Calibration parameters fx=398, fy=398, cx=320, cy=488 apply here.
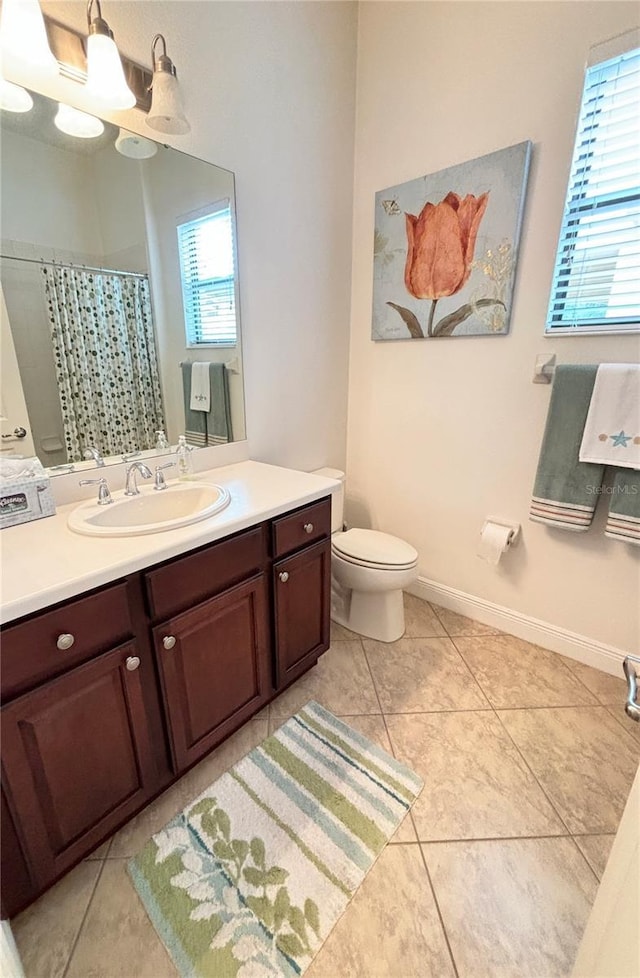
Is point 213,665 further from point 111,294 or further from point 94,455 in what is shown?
point 111,294

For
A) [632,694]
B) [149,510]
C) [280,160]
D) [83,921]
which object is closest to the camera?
[632,694]

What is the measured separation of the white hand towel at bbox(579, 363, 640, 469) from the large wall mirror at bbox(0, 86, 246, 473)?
1421 mm

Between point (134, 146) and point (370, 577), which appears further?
point (370, 577)

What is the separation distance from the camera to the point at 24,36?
93 cm

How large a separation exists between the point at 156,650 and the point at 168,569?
0.22 meters

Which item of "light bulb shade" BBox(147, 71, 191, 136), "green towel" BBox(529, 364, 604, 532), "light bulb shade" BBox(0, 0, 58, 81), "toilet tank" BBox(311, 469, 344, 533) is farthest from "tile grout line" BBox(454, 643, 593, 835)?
"light bulb shade" BBox(0, 0, 58, 81)

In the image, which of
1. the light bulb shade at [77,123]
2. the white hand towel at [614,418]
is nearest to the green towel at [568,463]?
the white hand towel at [614,418]

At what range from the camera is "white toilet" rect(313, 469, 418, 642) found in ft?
5.81

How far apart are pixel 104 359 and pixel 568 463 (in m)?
1.75

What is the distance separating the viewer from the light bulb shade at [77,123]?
3.66ft

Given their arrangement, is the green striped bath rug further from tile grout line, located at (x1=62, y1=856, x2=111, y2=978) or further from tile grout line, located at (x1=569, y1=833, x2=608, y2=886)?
tile grout line, located at (x1=569, y1=833, x2=608, y2=886)

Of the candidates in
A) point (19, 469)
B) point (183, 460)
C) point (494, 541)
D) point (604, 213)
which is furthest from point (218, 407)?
point (604, 213)

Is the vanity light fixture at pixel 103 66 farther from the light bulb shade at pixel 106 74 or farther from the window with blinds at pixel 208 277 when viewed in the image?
the window with blinds at pixel 208 277

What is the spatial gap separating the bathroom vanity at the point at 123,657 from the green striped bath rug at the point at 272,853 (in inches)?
6.4
